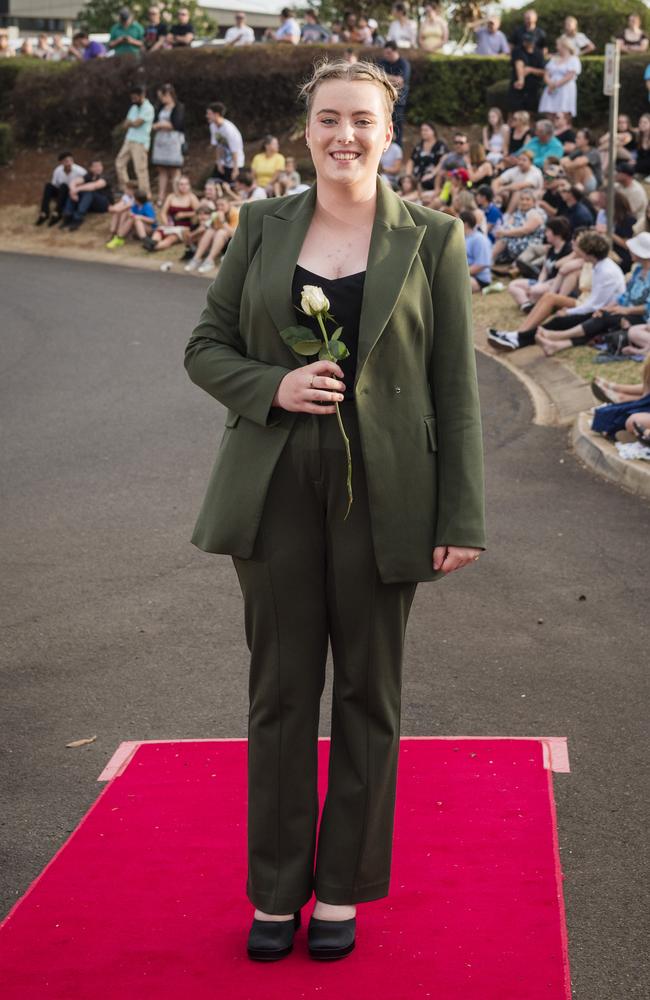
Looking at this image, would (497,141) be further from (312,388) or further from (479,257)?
(312,388)

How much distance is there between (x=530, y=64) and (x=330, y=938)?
24.7 metres

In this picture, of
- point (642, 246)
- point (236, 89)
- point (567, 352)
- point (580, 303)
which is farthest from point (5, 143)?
point (642, 246)

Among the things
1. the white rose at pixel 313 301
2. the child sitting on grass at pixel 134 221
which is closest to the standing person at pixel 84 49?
the child sitting on grass at pixel 134 221

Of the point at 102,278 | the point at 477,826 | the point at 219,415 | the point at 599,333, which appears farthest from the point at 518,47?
the point at 477,826

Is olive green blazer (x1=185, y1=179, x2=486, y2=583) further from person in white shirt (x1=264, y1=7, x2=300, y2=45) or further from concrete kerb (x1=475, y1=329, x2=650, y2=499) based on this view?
person in white shirt (x1=264, y1=7, x2=300, y2=45)

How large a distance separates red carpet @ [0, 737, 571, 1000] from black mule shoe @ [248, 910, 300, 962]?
3cm

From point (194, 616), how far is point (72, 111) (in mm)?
28154

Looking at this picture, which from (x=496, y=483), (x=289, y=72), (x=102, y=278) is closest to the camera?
(x=496, y=483)

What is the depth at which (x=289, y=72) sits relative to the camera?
3025 cm

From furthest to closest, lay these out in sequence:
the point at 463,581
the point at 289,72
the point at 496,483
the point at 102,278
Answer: the point at 289,72
the point at 102,278
the point at 496,483
the point at 463,581

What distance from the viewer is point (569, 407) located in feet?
39.8

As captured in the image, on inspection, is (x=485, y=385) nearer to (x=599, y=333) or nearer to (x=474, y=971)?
(x=599, y=333)

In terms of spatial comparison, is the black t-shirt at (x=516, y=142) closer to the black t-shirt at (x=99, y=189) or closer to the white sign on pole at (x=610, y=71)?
the black t-shirt at (x=99, y=189)

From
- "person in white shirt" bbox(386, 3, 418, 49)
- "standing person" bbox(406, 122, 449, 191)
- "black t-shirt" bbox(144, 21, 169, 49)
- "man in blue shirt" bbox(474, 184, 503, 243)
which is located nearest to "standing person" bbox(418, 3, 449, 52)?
"person in white shirt" bbox(386, 3, 418, 49)
